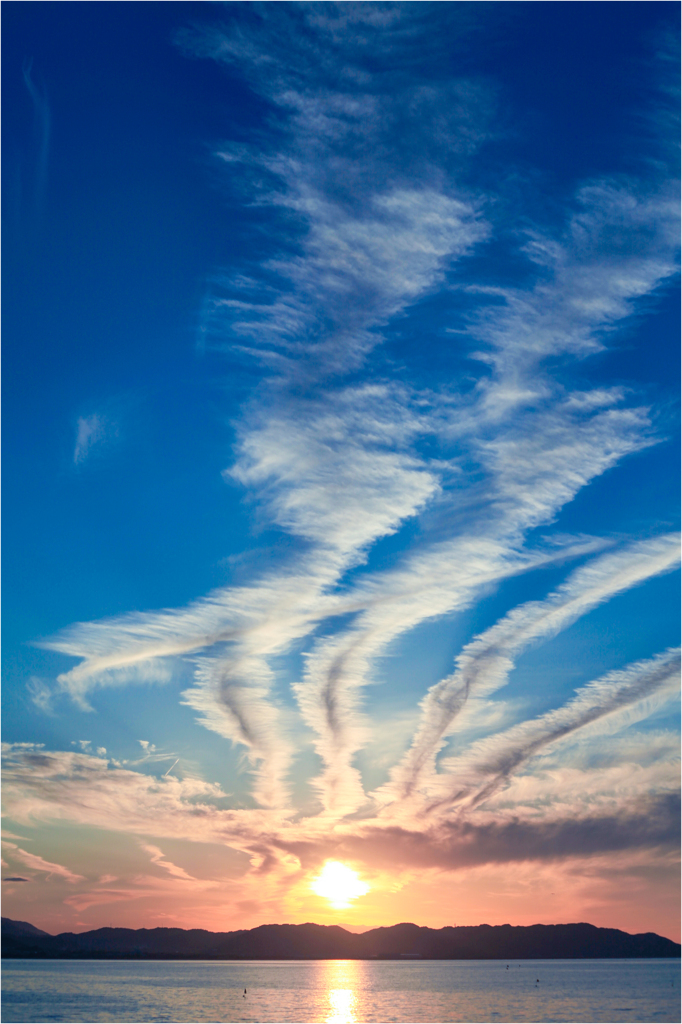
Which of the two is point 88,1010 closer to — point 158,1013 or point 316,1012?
point 158,1013

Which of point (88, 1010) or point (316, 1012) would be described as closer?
point (88, 1010)

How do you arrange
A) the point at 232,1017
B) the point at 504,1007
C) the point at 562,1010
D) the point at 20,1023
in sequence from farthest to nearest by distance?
the point at 504,1007
the point at 562,1010
the point at 232,1017
the point at 20,1023

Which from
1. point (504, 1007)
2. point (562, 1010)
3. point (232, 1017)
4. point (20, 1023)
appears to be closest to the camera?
point (20, 1023)

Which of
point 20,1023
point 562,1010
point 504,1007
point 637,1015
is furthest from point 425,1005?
point 20,1023

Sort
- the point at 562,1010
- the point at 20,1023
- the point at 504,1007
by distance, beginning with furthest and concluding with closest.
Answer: the point at 504,1007
the point at 562,1010
the point at 20,1023

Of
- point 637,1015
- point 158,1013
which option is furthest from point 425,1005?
point 158,1013

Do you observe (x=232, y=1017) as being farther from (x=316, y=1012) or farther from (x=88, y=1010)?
(x=316, y=1012)

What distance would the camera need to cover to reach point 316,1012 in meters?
182

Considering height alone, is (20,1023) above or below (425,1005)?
above

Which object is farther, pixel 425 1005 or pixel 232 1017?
pixel 425 1005

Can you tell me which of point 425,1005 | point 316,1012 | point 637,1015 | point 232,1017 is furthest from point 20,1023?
point 637,1015

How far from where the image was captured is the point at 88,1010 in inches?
6004

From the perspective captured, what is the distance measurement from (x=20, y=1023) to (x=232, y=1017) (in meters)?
41.9

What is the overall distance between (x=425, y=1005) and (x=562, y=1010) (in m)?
37.4
